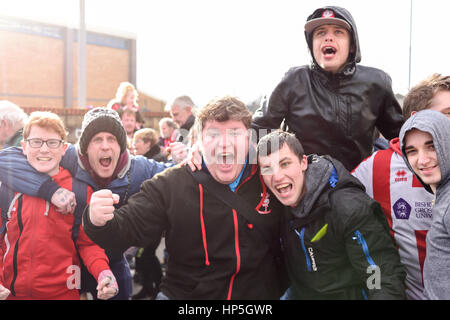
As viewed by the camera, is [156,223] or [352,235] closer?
[352,235]

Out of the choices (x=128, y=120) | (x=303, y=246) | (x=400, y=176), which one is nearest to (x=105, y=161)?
(x=303, y=246)

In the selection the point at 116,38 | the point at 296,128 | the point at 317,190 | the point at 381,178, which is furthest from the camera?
the point at 116,38

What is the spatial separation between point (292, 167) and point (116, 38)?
2739cm

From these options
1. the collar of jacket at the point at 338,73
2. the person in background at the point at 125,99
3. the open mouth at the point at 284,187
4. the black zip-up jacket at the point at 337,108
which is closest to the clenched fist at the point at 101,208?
the open mouth at the point at 284,187

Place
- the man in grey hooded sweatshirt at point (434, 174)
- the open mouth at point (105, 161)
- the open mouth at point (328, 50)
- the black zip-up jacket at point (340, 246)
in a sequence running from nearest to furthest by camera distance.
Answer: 1. the man in grey hooded sweatshirt at point (434, 174)
2. the black zip-up jacket at point (340, 246)
3. the open mouth at point (105, 161)
4. the open mouth at point (328, 50)

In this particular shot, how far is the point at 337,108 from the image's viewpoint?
275 cm

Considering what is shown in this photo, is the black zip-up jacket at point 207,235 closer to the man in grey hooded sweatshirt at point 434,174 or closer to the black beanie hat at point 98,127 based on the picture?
the black beanie hat at point 98,127

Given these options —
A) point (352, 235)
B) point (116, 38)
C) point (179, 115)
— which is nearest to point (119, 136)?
point (352, 235)

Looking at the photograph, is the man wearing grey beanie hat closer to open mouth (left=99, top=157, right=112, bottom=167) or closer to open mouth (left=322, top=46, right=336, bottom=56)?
open mouth (left=99, top=157, right=112, bottom=167)

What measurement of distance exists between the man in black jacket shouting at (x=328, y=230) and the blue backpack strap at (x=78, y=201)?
3.71 feet

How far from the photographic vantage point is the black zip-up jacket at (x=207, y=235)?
2248mm

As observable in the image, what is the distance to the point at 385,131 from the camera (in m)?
2.95

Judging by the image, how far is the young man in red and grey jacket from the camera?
2367 millimetres
